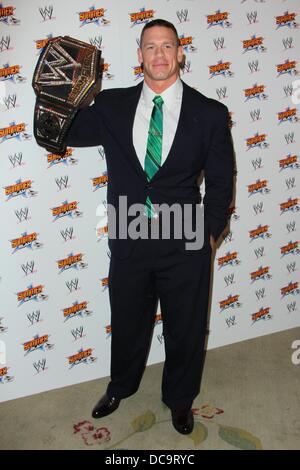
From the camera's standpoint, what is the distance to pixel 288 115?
9.89ft

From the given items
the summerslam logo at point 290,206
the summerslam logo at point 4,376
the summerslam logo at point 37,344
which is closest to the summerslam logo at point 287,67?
the summerslam logo at point 290,206

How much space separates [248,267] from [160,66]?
58.3 inches

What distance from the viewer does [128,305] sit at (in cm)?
248

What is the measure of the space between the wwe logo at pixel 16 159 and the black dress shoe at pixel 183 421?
1.43 metres

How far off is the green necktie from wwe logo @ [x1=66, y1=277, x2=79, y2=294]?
32.5 inches

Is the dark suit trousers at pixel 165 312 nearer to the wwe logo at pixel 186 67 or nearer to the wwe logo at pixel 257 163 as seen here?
the wwe logo at pixel 257 163

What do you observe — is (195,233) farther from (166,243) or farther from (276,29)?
(276,29)

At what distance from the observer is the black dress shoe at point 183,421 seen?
248 centimetres

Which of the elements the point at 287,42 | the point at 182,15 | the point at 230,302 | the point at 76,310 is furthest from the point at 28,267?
the point at 287,42

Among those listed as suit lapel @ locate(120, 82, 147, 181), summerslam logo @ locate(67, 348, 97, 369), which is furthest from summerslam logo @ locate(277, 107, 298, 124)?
summerslam logo @ locate(67, 348, 97, 369)

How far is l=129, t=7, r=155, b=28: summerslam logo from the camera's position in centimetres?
252

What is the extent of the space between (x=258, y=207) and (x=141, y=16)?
4.18 feet

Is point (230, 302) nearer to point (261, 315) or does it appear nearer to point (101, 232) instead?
point (261, 315)

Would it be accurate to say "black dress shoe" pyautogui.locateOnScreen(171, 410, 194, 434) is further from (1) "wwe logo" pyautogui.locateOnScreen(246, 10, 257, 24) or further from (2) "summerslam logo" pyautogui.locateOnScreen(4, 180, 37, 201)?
(1) "wwe logo" pyautogui.locateOnScreen(246, 10, 257, 24)
